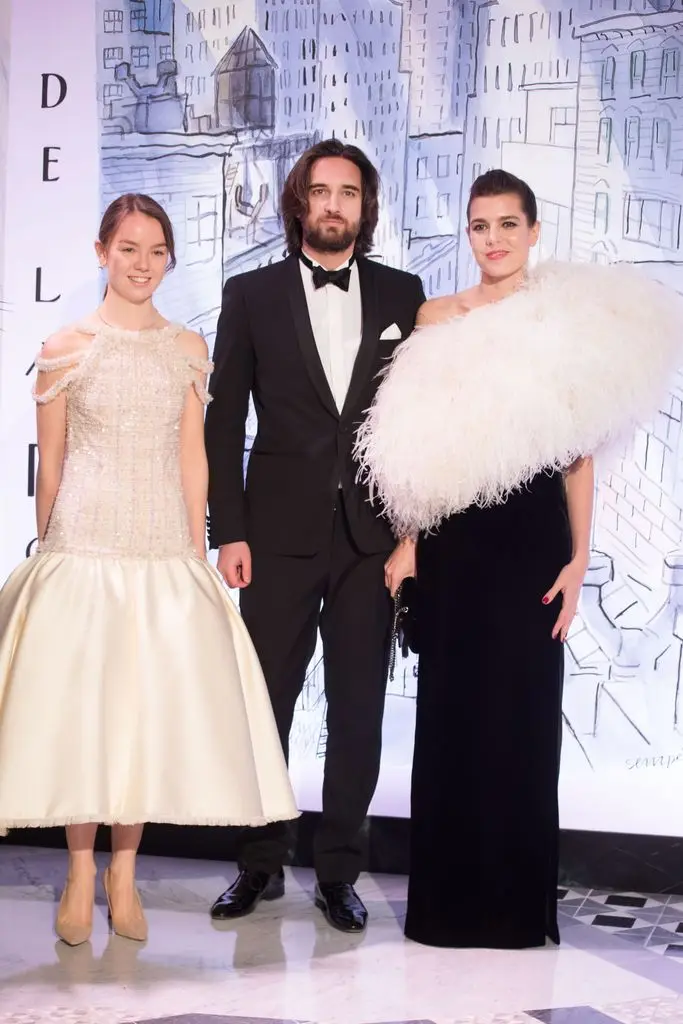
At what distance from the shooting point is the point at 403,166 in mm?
3996

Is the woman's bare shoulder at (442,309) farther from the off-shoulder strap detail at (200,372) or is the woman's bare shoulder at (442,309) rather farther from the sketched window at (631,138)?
the sketched window at (631,138)

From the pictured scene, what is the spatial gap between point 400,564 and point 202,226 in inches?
58.2

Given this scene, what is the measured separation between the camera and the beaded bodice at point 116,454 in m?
3.06

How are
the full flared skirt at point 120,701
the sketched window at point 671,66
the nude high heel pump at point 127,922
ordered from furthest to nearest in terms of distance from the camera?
1. the sketched window at point 671,66
2. the nude high heel pump at point 127,922
3. the full flared skirt at point 120,701

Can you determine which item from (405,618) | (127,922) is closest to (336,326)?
(405,618)

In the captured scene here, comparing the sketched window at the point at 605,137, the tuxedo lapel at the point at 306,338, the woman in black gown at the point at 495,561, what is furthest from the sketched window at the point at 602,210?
the tuxedo lapel at the point at 306,338

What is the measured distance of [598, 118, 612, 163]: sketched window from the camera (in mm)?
3891

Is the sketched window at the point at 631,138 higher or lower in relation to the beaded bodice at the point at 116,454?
higher

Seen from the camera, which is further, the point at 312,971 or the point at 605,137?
the point at 605,137

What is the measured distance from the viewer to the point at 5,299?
4.19 m

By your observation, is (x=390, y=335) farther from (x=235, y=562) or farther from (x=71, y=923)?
(x=71, y=923)

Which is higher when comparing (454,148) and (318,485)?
(454,148)

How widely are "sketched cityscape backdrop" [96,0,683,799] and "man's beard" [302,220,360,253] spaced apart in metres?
0.73

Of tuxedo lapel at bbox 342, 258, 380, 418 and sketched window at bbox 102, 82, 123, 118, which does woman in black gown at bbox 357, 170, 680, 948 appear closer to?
tuxedo lapel at bbox 342, 258, 380, 418
